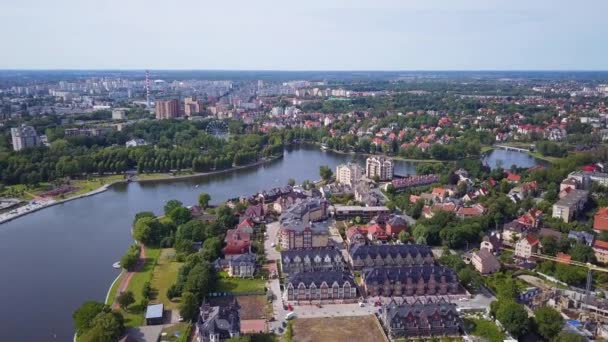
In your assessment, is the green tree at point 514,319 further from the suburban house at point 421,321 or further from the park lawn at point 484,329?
the suburban house at point 421,321

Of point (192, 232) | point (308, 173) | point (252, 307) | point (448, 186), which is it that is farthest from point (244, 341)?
point (308, 173)

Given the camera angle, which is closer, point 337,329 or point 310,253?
point 337,329

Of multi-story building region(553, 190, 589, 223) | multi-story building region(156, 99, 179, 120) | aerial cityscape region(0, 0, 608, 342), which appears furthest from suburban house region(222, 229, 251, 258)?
multi-story building region(156, 99, 179, 120)

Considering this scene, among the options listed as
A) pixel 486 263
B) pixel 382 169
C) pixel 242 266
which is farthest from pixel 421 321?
pixel 382 169

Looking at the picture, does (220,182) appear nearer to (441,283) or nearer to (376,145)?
(376,145)

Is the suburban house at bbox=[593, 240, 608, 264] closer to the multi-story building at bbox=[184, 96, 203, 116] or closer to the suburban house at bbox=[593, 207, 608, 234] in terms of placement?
the suburban house at bbox=[593, 207, 608, 234]

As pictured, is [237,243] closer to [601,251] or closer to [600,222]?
[601,251]

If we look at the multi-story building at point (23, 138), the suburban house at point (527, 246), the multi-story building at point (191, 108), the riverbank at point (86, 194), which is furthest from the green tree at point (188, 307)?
the multi-story building at point (191, 108)
